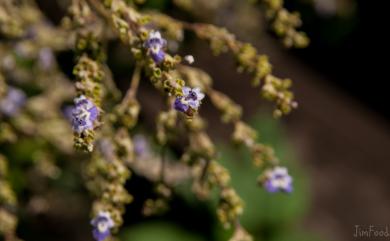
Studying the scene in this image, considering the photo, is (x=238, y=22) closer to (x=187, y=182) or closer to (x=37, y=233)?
(x=187, y=182)

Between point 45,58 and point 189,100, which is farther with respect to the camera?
point 45,58

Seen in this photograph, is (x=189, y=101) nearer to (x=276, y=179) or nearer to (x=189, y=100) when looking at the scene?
(x=189, y=100)

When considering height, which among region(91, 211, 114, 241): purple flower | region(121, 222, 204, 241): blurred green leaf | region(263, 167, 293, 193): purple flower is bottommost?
region(91, 211, 114, 241): purple flower

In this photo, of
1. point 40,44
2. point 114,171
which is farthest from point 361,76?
point 114,171

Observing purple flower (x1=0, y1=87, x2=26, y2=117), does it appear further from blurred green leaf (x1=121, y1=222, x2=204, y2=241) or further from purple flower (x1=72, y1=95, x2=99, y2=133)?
purple flower (x1=72, y1=95, x2=99, y2=133)

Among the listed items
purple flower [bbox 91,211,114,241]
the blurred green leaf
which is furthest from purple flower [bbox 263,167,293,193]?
the blurred green leaf

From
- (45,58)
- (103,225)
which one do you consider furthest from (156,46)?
(45,58)

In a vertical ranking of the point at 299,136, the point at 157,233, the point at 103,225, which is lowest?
the point at 103,225
